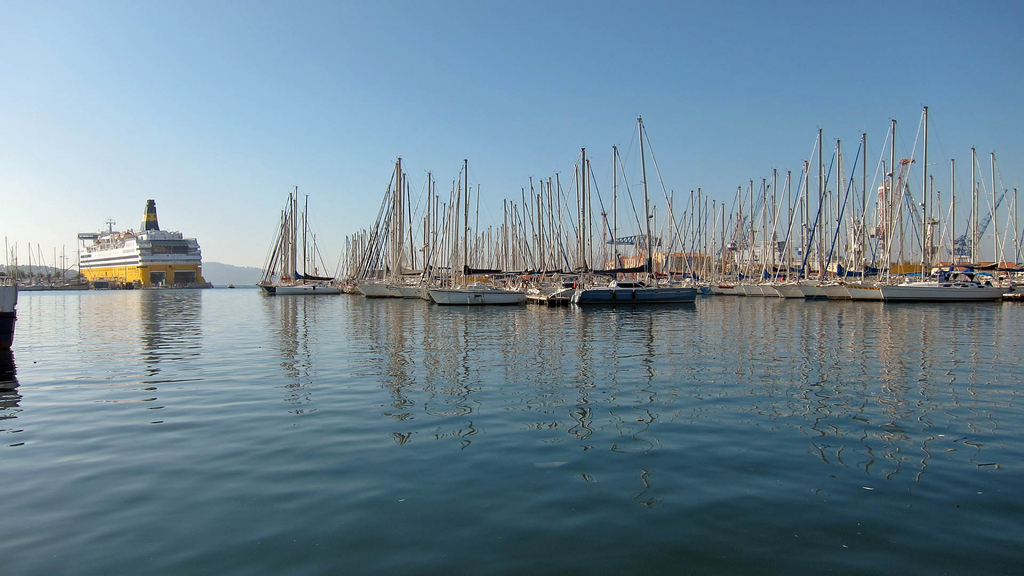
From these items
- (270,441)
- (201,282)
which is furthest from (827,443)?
(201,282)

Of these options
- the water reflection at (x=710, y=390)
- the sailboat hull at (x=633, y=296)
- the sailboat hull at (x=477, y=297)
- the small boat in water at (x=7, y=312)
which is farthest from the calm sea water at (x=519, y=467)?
the sailboat hull at (x=477, y=297)

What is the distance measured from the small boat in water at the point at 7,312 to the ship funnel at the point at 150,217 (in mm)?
166685

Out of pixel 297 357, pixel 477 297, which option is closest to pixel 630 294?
pixel 477 297

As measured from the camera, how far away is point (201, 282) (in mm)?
156000

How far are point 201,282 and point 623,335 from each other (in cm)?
15327

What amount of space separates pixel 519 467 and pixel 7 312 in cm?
1848

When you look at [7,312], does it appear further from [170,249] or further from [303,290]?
[170,249]

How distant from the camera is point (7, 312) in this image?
61.3 ft

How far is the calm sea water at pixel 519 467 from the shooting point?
5277mm

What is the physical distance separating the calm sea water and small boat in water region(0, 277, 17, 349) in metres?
2.48

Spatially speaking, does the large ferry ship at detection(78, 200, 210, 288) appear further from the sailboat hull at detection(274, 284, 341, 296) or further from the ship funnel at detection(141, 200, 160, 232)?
the sailboat hull at detection(274, 284, 341, 296)

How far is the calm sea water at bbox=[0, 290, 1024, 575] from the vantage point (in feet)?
17.3

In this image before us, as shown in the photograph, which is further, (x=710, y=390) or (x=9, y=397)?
(x=9, y=397)

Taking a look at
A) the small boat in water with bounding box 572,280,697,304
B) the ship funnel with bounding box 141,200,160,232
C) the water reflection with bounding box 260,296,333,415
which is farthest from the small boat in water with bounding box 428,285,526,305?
the ship funnel with bounding box 141,200,160,232
